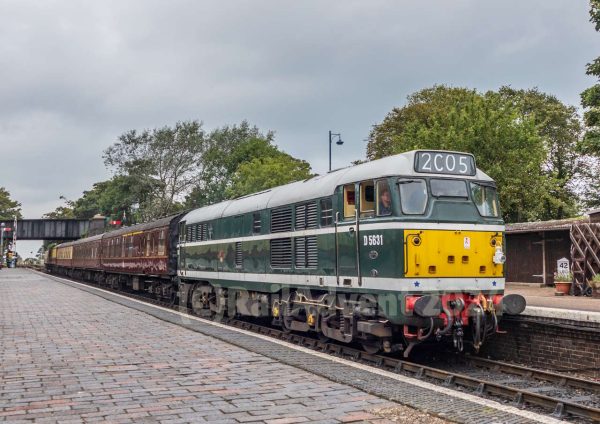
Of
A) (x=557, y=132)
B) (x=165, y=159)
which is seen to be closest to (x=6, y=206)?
(x=165, y=159)

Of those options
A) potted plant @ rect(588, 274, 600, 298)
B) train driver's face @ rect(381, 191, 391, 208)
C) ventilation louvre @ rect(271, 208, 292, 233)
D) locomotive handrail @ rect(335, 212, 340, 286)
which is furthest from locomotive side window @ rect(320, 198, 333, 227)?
potted plant @ rect(588, 274, 600, 298)

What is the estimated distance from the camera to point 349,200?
36.9 feet

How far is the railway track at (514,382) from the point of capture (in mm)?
7605

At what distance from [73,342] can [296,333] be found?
5.24 metres

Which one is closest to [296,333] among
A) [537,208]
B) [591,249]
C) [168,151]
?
[591,249]

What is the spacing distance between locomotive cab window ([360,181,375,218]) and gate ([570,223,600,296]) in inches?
518

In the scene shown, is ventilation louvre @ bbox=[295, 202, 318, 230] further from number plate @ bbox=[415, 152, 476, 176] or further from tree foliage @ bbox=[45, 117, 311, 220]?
tree foliage @ bbox=[45, 117, 311, 220]

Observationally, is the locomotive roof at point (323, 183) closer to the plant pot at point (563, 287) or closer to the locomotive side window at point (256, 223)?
the locomotive side window at point (256, 223)

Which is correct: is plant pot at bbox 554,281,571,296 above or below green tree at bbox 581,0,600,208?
below

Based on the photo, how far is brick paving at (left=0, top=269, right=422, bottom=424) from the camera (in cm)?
668

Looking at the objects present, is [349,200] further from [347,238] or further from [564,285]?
[564,285]

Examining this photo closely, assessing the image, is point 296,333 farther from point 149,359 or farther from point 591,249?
point 591,249

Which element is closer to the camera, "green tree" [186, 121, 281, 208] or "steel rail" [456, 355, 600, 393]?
"steel rail" [456, 355, 600, 393]

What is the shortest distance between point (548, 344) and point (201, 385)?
6.63m
